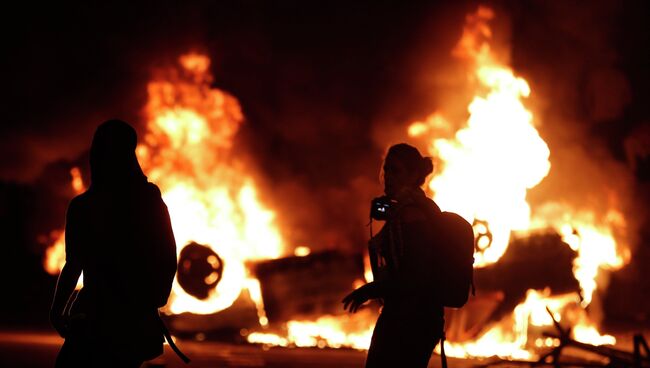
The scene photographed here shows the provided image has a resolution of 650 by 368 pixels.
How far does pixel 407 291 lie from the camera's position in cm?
321

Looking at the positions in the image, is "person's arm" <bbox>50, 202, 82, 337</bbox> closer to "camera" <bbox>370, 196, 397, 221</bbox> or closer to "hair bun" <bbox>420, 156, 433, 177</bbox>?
"camera" <bbox>370, 196, 397, 221</bbox>

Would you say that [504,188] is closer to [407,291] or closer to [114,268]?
[407,291]

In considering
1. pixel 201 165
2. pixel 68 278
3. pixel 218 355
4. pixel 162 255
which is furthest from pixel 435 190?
pixel 68 278

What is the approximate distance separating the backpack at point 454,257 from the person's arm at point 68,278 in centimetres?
148

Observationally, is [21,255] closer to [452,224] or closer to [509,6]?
[509,6]

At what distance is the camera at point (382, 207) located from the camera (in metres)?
3.36

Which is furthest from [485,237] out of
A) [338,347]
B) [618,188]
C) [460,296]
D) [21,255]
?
[21,255]

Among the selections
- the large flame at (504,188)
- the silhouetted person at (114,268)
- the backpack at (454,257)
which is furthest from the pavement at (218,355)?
the backpack at (454,257)

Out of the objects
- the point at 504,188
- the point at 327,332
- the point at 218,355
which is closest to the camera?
the point at 218,355

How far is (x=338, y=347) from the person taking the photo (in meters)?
11.6

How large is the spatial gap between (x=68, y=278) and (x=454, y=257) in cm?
156

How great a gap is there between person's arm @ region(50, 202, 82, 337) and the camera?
1221mm

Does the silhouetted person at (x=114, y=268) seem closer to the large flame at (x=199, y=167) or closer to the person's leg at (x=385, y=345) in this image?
the person's leg at (x=385, y=345)

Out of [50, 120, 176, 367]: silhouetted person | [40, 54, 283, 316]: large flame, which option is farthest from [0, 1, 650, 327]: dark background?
[50, 120, 176, 367]: silhouetted person
